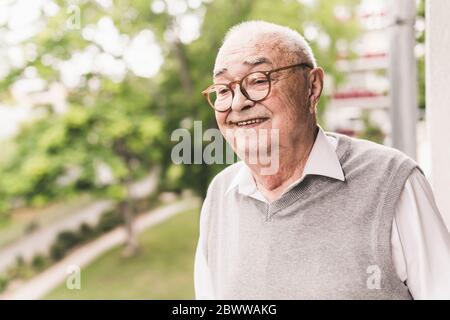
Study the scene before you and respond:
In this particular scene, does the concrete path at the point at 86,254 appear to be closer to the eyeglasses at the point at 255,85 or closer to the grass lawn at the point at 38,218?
the grass lawn at the point at 38,218

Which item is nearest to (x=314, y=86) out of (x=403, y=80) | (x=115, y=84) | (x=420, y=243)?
(x=420, y=243)

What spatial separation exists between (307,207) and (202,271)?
10.8 inches

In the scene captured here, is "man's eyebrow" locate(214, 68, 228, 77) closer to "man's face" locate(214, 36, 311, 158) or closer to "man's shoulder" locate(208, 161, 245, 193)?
"man's face" locate(214, 36, 311, 158)

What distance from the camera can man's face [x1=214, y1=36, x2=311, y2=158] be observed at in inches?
34.6

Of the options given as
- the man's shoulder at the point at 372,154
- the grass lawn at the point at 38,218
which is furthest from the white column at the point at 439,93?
the grass lawn at the point at 38,218

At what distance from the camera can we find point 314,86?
0.96m

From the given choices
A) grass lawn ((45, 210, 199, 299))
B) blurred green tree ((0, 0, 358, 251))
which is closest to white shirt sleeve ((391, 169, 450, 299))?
blurred green tree ((0, 0, 358, 251))

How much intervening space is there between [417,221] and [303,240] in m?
0.21

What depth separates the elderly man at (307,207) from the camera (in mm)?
844

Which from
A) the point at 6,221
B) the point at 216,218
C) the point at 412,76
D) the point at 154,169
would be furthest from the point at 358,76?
the point at 216,218

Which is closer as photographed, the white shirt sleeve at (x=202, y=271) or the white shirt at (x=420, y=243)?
the white shirt at (x=420, y=243)

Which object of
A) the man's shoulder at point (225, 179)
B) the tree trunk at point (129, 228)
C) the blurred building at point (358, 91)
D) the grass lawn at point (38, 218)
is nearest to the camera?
the man's shoulder at point (225, 179)

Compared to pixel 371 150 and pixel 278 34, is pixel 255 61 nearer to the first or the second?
pixel 278 34
